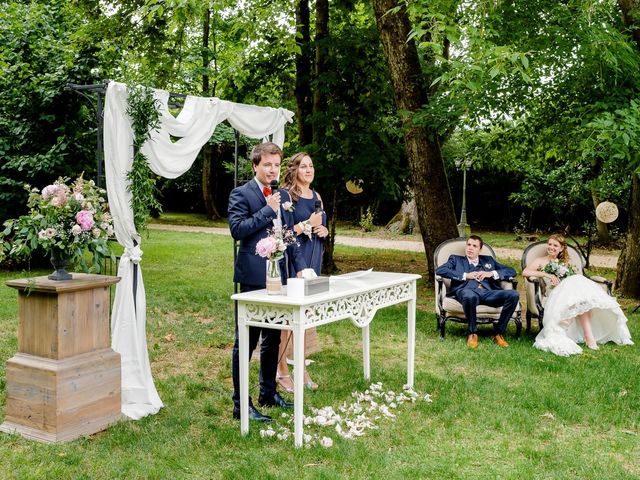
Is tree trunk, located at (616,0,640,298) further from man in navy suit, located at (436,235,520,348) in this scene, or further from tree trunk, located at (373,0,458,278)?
man in navy suit, located at (436,235,520,348)

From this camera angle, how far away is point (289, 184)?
4.82 metres

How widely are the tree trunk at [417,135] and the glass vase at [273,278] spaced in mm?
5616

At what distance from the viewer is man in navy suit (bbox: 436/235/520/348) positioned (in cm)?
666

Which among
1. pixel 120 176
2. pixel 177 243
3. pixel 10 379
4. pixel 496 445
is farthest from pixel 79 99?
pixel 496 445

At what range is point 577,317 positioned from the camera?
6.76 meters

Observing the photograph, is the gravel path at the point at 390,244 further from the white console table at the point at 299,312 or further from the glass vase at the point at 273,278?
the glass vase at the point at 273,278

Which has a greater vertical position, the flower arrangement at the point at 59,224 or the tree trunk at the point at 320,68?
the tree trunk at the point at 320,68

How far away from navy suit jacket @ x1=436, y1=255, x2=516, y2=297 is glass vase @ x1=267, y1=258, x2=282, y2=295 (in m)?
3.35

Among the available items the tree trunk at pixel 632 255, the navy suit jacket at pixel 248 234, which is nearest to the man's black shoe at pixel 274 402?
the navy suit jacket at pixel 248 234

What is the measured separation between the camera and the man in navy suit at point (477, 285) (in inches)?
262

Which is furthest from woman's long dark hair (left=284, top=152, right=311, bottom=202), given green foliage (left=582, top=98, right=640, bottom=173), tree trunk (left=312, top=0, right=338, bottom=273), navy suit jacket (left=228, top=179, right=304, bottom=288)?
tree trunk (left=312, top=0, right=338, bottom=273)

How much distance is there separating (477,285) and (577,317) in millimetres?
1089

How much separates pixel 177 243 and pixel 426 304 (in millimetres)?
9158

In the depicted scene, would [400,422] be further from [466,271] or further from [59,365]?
[466,271]
